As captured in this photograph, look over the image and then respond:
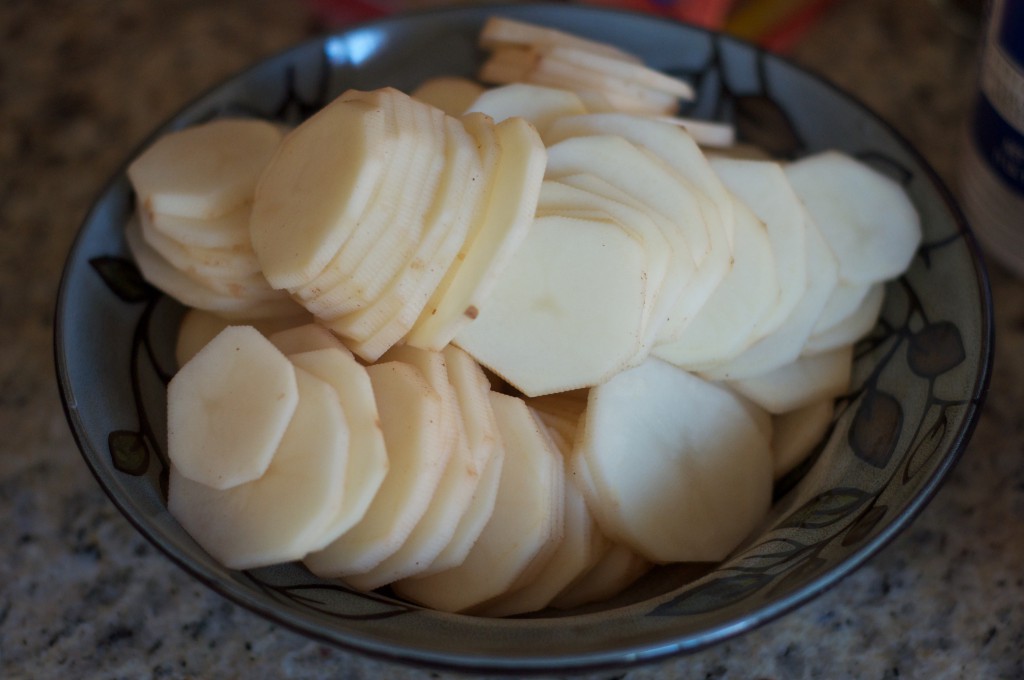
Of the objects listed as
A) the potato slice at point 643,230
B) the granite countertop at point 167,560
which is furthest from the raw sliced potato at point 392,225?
the granite countertop at point 167,560

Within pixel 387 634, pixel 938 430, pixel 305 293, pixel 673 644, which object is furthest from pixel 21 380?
pixel 938 430

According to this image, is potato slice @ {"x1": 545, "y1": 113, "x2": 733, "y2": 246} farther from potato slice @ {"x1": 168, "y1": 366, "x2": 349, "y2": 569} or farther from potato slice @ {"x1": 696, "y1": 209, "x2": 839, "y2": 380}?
potato slice @ {"x1": 168, "y1": 366, "x2": 349, "y2": 569}

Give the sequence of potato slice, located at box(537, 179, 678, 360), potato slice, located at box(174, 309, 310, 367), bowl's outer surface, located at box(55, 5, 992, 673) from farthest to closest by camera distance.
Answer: potato slice, located at box(174, 309, 310, 367) → potato slice, located at box(537, 179, 678, 360) → bowl's outer surface, located at box(55, 5, 992, 673)

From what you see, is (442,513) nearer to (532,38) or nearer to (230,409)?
(230,409)

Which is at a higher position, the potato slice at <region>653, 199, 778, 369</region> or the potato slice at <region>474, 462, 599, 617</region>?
the potato slice at <region>653, 199, 778, 369</region>

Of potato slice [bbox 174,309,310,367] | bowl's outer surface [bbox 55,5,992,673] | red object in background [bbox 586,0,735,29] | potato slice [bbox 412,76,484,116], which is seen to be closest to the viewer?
bowl's outer surface [bbox 55,5,992,673]

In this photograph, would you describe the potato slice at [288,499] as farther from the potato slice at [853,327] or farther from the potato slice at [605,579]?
the potato slice at [853,327]

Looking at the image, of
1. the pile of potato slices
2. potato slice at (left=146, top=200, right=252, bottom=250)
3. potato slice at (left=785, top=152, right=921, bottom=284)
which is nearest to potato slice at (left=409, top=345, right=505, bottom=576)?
the pile of potato slices
